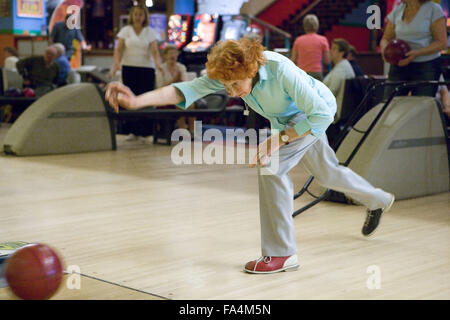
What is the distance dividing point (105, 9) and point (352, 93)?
1187 centimetres

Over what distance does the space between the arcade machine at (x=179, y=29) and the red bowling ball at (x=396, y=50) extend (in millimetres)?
9655

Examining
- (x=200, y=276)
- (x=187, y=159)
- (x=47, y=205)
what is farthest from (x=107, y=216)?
(x=187, y=159)

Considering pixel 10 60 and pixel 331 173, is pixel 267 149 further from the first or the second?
pixel 10 60

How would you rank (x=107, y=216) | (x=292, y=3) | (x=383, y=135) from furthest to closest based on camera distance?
(x=292, y=3) → (x=383, y=135) → (x=107, y=216)

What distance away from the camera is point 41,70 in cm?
988

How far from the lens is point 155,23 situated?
598 inches

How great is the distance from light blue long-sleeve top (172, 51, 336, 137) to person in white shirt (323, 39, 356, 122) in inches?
164

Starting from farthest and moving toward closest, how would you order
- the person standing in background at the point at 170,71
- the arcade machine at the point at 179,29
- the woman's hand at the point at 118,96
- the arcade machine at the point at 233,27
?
the arcade machine at the point at 179,29 → the arcade machine at the point at 233,27 → the person standing in background at the point at 170,71 → the woman's hand at the point at 118,96

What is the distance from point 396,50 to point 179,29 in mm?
9958

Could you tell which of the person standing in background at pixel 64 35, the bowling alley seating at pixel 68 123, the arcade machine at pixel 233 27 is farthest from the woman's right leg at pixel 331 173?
the arcade machine at pixel 233 27

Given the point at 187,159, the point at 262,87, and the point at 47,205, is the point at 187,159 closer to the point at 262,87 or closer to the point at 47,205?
the point at 47,205

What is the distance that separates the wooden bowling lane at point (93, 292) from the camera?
264cm

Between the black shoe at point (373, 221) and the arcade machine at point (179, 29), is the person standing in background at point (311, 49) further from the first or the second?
the arcade machine at point (179, 29)

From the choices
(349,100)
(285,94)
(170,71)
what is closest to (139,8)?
(170,71)
